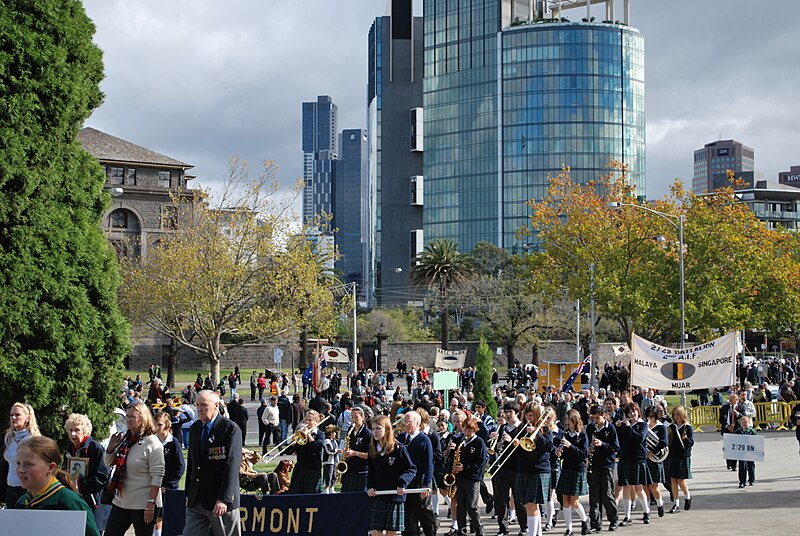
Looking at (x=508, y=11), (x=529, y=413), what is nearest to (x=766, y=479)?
(x=529, y=413)

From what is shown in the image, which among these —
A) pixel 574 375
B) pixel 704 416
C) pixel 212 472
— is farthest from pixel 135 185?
pixel 212 472

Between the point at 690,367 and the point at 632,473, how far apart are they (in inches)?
477

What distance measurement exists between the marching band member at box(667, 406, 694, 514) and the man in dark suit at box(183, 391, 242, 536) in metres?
8.85

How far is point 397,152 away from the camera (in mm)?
142250

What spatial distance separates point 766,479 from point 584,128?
10807cm

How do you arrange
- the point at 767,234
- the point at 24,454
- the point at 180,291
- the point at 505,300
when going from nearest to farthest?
the point at 24,454 < the point at 180,291 < the point at 767,234 < the point at 505,300

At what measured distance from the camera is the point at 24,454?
5906 mm

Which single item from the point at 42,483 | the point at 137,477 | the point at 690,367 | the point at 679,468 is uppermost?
the point at 690,367

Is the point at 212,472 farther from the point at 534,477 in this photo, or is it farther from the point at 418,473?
the point at 534,477

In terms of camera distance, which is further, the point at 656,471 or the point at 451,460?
the point at 656,471

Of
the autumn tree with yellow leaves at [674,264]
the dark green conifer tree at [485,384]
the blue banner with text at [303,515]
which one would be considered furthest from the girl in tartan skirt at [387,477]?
the autumn tree with yellow leaves at [674,264]

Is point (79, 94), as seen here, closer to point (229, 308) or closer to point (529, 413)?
point (529, 413)

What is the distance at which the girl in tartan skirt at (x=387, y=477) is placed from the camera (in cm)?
1062

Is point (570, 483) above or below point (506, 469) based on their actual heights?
below
